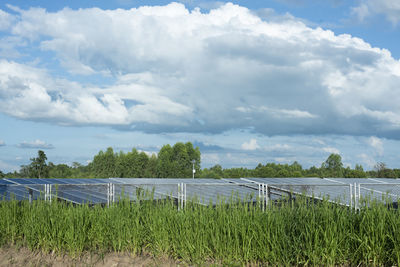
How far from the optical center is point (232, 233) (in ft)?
17.9

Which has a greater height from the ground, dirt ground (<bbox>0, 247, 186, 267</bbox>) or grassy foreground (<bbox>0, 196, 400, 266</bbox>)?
grassy foreground (<bbox>0, 196, 400, 266</bbox>)

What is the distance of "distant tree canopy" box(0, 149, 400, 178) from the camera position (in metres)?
43.9

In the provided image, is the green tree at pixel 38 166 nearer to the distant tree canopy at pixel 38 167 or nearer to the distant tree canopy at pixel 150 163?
the distant tree canopy at pixel 38 167

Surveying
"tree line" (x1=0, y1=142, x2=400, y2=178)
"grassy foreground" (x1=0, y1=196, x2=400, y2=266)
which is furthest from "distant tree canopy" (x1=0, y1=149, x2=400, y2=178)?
"grassy foreground" (x1=0, y1=196, x2=400, y2=266)

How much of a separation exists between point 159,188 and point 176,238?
27.5 feet

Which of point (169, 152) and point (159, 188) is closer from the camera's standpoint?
point (159, 188)

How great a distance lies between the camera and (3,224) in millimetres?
7215

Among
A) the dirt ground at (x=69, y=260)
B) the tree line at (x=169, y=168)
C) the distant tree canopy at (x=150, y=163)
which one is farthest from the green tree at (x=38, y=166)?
the dirt ground at (x=69, y=260)

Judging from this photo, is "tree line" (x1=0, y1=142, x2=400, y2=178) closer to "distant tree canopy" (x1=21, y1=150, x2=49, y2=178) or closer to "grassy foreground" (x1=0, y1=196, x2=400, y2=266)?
"distant tree canopy" (x1=21, y1=150, x2=49, y2=178)

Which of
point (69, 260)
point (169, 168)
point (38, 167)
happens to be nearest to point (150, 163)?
point (169, 168)

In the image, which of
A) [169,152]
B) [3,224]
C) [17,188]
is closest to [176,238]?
[3,224]

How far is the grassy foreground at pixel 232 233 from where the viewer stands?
195 inches

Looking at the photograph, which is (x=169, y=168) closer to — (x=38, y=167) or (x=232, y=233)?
(x=38, y=167)

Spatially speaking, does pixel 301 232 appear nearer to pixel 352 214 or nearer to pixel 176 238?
pixel 352 214
